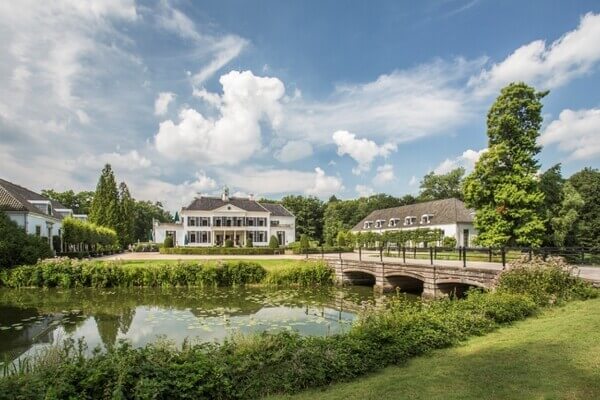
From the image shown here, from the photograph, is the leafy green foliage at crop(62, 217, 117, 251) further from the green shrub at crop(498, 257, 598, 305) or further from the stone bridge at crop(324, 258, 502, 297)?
the green shrub at crop(498, 257, 598, 305)

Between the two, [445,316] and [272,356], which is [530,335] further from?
[272,356]

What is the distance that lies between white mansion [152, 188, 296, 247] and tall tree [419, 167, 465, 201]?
30173mm

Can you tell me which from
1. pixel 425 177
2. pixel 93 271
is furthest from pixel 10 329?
pixel 425 177

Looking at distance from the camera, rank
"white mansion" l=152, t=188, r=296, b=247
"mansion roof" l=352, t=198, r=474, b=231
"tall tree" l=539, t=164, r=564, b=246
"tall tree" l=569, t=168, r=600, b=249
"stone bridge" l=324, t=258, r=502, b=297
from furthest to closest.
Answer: "white mansion" l=152, t=188, r=296, b=247
"mansion roof" l=352, t=198, r=474, b=231
"tall tree" l=569, t=168, r=600, b=249
"tall tree" l=539, t=164, r=564, b=246
"stone bridge" l=324, t=258, r=502, b=297

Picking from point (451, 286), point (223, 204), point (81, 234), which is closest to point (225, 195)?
point (223, 204)

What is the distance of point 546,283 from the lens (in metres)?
11.0

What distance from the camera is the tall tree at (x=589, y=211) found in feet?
116

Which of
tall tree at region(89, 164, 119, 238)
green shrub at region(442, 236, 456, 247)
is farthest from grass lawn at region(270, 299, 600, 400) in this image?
tall tree at region(89, 164, 119, 238)

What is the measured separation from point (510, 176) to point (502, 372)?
20706mm

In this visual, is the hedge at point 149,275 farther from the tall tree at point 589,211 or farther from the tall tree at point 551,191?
the tall tree at point 589,211

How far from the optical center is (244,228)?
56.8m

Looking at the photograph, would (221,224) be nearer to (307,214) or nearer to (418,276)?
(307,214)

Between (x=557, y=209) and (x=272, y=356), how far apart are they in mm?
31627

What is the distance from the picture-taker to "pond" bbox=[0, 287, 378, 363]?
12.0m
